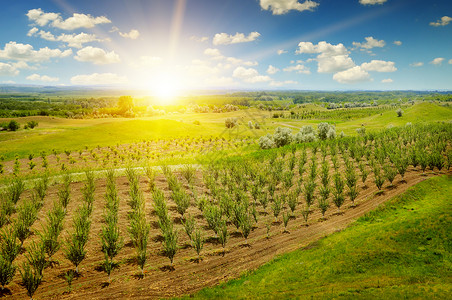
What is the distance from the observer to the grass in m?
12.2

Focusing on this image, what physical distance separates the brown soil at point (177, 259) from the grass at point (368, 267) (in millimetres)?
1304

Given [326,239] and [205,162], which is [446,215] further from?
[205,162]

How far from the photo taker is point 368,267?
14.4m

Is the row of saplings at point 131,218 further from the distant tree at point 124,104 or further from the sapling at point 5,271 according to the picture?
the distant tree at point 124,104

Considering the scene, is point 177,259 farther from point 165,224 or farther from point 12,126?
point 12,126

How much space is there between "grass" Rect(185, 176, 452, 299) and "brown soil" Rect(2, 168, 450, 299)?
4.28 feet

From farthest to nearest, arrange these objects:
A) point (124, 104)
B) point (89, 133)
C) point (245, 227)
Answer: point (124, 104) < point (89, 133) < point (245, 227)

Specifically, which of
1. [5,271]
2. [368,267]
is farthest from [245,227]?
[5,271]

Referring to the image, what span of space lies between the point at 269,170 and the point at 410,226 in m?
18.9

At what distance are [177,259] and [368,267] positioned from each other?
43.6 ft

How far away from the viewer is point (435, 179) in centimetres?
2734

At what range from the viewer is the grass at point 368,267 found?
40.1 ft

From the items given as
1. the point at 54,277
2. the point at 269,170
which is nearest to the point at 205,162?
the point at 269,170

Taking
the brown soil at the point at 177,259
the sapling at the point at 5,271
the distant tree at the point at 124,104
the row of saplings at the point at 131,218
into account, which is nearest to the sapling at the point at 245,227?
the row of saplings at the point at 131,218
